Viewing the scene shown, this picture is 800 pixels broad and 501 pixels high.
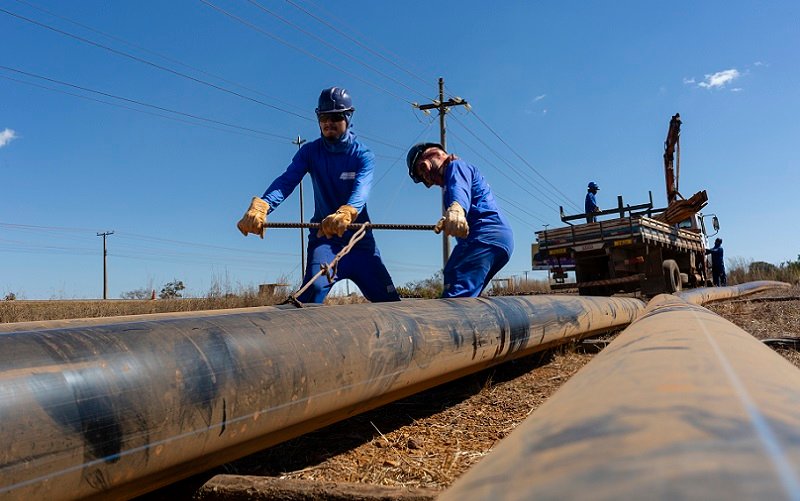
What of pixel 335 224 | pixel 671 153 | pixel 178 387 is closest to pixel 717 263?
pixel 671 153

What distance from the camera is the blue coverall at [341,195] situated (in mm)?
4297

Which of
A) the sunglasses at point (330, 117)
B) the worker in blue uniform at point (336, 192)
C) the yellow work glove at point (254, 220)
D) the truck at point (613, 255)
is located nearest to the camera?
the yellow work glove at point (254, 220)

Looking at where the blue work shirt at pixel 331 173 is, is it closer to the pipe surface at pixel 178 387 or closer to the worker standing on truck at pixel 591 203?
the pipe surface at pixel 178 387

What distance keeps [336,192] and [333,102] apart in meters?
0.67

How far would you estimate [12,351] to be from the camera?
1.07 metres

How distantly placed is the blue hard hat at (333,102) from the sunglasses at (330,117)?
0.07 ft

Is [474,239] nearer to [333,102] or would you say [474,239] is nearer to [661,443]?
[333,102]

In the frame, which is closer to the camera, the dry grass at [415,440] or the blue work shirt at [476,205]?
the dry grass at [415,440]

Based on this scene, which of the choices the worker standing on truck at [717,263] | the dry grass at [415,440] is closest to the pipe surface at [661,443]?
the dry grass at [415,440]

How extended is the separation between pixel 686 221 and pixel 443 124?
1264 centimetres

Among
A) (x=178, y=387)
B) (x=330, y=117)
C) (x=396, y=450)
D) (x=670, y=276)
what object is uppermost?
(x=330, y=117)

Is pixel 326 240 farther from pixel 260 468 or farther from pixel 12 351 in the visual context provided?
pixel 12 351

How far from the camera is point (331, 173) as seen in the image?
452cm

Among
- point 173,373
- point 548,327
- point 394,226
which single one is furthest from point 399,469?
point 394,226
